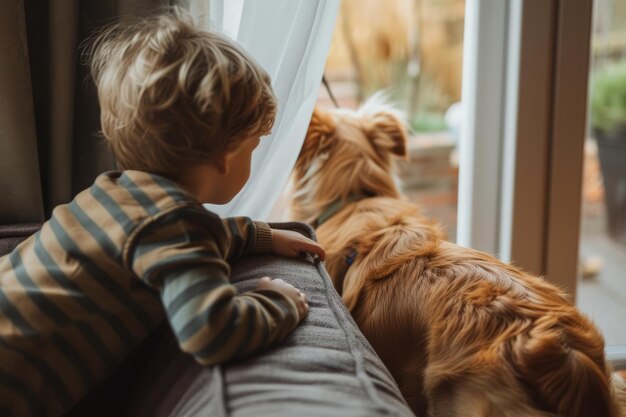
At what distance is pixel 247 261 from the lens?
3.53ft

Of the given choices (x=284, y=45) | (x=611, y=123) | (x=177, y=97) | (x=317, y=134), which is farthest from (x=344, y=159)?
(x=611, y=123)

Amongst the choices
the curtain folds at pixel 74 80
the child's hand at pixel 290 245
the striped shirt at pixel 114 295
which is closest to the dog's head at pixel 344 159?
the curtain folds at pixel 74 80

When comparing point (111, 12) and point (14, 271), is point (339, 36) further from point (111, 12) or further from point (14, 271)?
point (14, 271)

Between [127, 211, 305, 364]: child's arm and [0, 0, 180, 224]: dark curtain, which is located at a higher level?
[0, 0, 180, 224]: dark curtain

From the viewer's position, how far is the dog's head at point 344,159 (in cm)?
153

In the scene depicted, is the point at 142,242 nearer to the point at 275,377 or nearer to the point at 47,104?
the point at 275,377

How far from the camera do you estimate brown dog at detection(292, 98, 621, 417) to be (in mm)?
885

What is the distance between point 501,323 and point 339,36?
263 cm

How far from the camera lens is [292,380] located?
739mm

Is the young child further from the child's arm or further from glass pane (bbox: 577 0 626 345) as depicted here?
glass pane (bbox: 577 0 626 345)

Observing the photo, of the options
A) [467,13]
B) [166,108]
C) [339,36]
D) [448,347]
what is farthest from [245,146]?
[339,36]

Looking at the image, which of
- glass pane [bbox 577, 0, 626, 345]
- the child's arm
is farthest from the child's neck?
glass pane [bbox 577, 0, 626, 345]

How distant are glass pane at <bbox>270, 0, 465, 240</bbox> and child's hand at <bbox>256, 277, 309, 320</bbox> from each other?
7.45 feet

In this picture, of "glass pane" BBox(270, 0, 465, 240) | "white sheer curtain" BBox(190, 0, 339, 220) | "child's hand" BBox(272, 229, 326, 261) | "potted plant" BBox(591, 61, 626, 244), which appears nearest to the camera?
"child's hand" BBox(272, 229, 326, 261)
